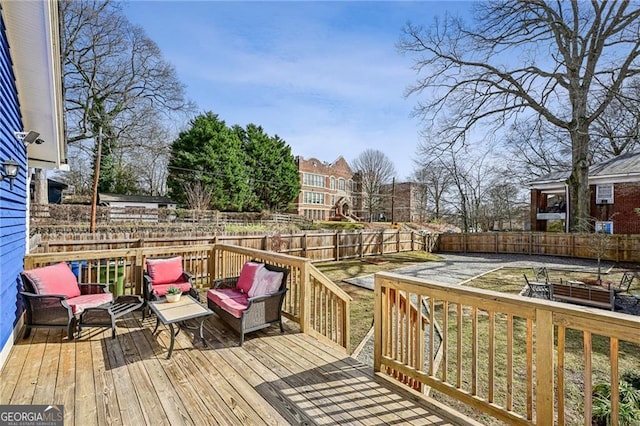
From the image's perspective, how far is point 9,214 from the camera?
3.79m

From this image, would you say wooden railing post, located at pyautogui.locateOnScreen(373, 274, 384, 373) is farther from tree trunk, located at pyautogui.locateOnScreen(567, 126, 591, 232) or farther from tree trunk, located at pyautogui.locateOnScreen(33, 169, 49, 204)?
tree trunk, located at pyautogui.locateOnScreen(33, 169, 49, 204)

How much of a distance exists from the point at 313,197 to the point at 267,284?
105 feet

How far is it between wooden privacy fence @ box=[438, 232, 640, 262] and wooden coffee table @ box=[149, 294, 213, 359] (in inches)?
526

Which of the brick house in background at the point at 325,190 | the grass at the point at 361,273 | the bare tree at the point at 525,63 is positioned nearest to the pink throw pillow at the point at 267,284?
the grass at the point at 361,273

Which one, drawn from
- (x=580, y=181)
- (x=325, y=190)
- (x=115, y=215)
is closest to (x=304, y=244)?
(x=115, y=215)

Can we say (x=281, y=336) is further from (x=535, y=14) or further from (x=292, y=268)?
(x=535, y=14)

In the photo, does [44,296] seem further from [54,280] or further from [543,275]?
[543,275]

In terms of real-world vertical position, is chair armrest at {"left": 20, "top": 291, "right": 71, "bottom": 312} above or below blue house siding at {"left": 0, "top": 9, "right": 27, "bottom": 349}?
below

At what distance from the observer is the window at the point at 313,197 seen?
3506cm

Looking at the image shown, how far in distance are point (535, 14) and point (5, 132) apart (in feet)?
60.9

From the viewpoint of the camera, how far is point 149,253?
5.52 m

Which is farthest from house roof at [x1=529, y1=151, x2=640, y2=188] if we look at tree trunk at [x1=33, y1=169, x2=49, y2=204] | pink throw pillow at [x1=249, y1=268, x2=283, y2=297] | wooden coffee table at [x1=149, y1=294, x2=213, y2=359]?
tree trunk at [x1=33, y1=169, x2=49, y2=204]

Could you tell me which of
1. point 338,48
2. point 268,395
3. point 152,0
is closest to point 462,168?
point 338,48

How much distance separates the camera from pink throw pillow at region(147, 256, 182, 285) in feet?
16.1
